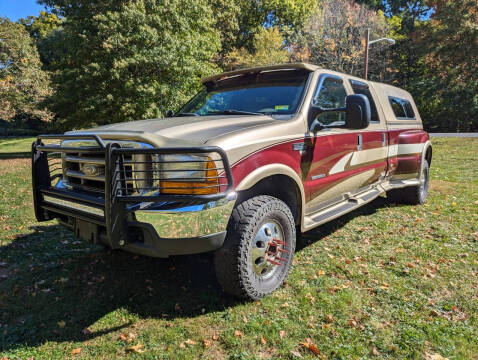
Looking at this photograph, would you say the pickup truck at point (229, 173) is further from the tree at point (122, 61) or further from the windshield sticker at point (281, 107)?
the tree at point (122, 61)

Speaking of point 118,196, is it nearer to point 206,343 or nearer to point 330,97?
point 206,343

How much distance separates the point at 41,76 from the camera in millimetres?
18609

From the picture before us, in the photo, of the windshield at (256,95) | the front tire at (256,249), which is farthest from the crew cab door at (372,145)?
the front tire at (256,249)

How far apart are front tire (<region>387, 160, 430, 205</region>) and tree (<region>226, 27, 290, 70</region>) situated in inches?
830

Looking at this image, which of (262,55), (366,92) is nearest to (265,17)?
(262,55)

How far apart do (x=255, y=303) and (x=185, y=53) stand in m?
13.4

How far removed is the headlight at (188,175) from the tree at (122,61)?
1144 cm

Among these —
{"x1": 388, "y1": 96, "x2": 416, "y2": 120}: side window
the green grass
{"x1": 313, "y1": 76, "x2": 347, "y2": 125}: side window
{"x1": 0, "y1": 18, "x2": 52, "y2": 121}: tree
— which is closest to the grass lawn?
{"x1": 313, "y1": 76, "x2": 347, "y2": 125}: side window

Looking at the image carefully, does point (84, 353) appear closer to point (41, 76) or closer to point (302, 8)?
point (41, 76)

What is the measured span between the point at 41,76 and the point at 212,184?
20.2 metres

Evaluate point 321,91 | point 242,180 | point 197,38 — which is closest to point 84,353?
point 242,180

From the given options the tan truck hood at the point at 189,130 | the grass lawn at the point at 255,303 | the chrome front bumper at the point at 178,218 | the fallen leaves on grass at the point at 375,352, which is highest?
the tan truck hood at the point at 189,130

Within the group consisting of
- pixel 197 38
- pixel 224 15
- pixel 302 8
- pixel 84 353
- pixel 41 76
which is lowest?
pixel 84 353

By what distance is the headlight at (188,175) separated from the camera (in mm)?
2400
